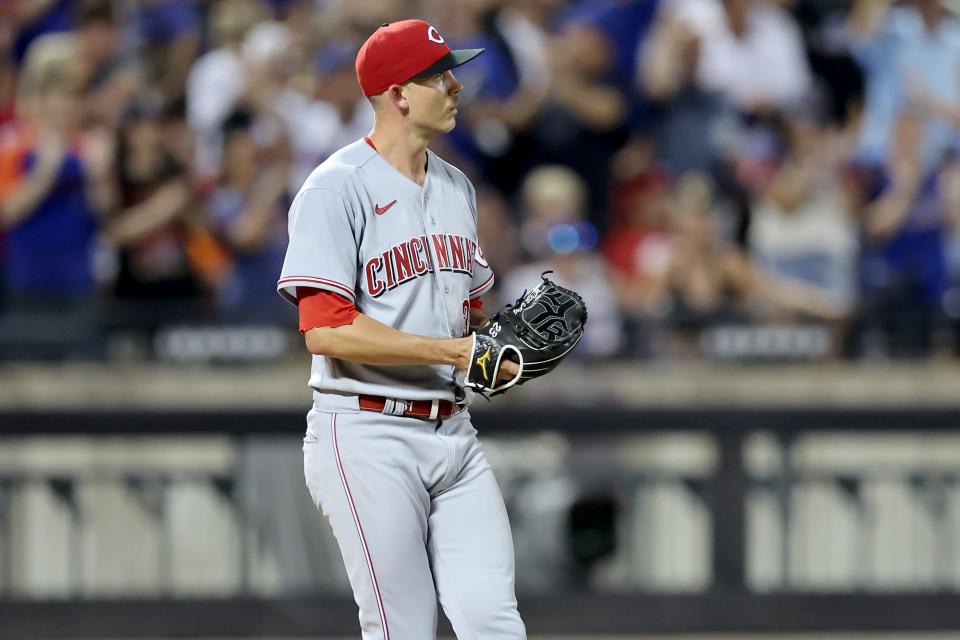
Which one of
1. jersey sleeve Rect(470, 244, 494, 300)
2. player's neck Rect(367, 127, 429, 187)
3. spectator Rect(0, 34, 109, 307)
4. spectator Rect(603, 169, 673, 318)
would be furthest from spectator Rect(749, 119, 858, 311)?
player's neck Rect(367, 127, 429, 187)

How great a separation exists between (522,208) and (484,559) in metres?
4.32

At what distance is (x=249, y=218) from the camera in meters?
7.53

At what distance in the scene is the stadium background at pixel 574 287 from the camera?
6.32m

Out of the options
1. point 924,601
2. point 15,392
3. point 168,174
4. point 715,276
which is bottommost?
point 924,601

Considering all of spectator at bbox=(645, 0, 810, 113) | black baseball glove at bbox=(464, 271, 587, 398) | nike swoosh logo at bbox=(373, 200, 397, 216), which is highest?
spectator at bbox=(645, 0, 810, 113)

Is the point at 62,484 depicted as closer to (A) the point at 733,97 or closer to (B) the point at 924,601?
(B) the point at 924,601

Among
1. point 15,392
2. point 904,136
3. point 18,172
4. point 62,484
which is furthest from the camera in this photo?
point 904,136

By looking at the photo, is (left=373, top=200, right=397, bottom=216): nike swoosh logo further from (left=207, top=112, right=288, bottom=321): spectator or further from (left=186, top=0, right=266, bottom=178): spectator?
(left=186, top=0, right=266, bottom=178): spectator

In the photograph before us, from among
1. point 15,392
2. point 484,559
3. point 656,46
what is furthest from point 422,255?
point 656,46

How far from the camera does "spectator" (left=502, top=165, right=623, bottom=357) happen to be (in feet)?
22.4

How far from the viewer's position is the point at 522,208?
7641mm

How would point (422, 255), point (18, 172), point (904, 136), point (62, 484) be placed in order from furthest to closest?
point (904, 136)
point (18, 172)
point (62, 484)
point (422, 255)

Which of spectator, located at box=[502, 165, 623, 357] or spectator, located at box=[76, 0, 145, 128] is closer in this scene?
spectator, located at box=[502, 165, 623, 357]

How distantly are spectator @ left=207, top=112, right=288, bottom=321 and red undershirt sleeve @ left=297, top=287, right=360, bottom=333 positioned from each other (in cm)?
386
